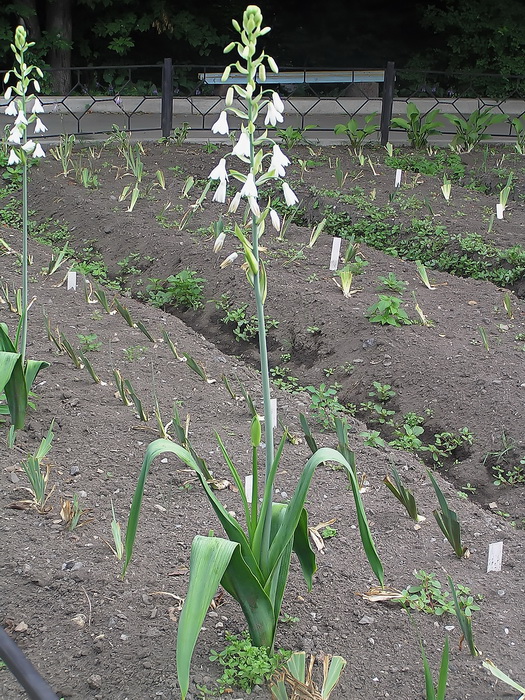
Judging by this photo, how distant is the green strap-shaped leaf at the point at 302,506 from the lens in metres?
1.87

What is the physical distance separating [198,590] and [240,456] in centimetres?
157

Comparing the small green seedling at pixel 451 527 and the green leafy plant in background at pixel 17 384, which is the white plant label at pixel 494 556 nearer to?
the small green seedling at pixel 451 527

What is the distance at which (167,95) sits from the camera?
30.2 feet

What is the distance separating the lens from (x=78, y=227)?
6.39 meters

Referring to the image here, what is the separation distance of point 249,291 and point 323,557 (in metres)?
2.64

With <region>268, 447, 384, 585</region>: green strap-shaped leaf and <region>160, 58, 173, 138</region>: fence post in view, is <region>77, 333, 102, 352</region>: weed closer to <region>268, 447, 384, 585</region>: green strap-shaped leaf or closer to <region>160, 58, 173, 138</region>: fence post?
<region>268, 447, 384, 585</region>: green strap-shaped leaf

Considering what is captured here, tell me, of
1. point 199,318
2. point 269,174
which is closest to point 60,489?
point 269,174

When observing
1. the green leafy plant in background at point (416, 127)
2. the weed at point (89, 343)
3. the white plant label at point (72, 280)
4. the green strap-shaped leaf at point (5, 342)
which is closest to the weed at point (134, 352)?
the weed at point (89, 343)

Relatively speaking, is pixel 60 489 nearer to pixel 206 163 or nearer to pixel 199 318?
pixel 199 318

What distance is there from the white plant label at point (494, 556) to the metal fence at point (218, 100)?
764 cm

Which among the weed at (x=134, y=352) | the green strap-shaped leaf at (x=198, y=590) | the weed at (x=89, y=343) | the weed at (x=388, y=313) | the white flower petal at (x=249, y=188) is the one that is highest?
the white flower petal at (x=249, y=188)

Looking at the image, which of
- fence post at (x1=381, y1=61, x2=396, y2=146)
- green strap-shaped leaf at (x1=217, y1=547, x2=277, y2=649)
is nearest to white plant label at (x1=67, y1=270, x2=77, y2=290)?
green strap-shaped leaf at (x1=217, y1=547, x2=277, y2=649)

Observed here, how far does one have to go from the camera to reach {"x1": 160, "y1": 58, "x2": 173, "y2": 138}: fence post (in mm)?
9148

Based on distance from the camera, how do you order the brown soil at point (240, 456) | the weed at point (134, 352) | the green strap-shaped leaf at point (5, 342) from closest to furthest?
1. the brown soil at point (240, 456)
2. the green strap-shaped leaf at point (5, 342)
3. the weed at point (134, 352)
